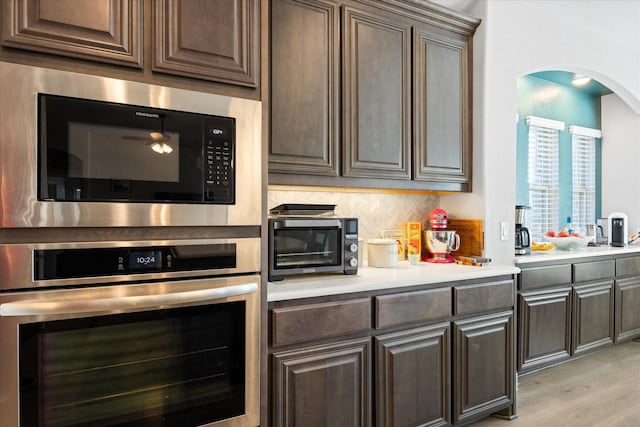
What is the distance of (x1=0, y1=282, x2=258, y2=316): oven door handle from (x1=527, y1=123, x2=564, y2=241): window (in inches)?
145

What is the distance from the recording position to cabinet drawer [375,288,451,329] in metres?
2.08

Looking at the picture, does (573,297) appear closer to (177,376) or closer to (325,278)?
(325,278)

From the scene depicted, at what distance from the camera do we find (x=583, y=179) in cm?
495

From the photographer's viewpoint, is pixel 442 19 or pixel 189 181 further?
pixel 442 19

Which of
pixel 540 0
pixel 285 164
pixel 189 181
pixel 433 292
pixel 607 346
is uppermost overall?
pixel 540 0

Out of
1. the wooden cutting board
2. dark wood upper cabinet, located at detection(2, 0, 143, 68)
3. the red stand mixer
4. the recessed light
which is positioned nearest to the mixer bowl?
the red stand mixer

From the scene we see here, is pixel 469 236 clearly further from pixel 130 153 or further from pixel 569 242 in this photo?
pixel 130 153

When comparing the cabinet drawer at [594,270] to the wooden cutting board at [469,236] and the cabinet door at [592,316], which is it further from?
the wooden cutting board at [469,236]

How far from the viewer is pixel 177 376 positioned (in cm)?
153

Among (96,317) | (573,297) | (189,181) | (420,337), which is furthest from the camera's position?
(573,297)

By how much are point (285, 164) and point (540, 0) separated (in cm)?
235

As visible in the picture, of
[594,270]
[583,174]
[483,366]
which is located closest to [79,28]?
[483,366]

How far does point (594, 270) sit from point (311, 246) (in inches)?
114

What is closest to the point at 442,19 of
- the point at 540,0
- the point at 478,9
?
the point at 478,9
